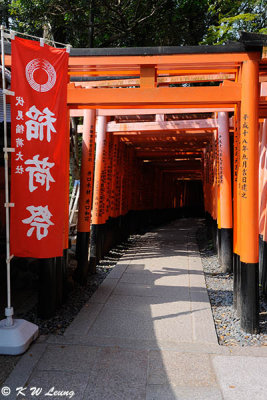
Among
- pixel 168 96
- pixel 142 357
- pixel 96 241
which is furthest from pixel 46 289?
pixel 96 241

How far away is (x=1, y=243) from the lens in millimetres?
6074

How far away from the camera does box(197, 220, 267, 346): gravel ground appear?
14.4 ft

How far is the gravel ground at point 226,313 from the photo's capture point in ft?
14.4

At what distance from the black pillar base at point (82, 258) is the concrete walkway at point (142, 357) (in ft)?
2.36

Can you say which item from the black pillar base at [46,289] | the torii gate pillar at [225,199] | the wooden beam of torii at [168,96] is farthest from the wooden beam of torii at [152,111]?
the black pillar base at [46,289]

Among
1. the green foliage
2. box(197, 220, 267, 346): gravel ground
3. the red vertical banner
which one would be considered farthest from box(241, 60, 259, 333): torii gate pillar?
the green foliage

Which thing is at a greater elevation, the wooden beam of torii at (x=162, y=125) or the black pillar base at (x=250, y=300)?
the wooden beam of torii at (x=162, y=125)

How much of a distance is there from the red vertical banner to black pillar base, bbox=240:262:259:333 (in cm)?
260

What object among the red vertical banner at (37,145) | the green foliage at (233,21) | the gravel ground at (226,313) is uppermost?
the green foliage at (233,21)

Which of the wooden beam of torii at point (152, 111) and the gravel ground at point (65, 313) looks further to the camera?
the wooden beam of torii at point (152, 111)

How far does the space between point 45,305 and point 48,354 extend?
3.57 ft

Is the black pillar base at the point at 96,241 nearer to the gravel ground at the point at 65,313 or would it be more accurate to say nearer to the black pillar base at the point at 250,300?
the gravel ground at the point at 65,313

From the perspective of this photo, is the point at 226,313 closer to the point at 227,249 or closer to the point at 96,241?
the point at 227,249

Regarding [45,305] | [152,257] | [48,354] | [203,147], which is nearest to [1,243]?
[45,305]
